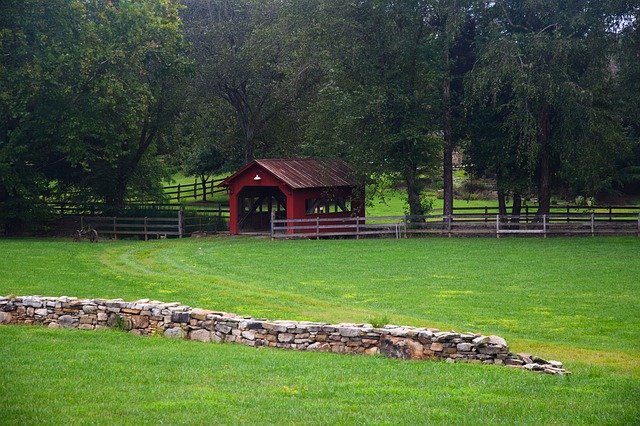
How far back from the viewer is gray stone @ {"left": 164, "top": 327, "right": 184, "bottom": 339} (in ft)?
53.8

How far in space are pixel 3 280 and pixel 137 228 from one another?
19.4m

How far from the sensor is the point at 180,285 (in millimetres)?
24578

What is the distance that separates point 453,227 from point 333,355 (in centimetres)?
2757

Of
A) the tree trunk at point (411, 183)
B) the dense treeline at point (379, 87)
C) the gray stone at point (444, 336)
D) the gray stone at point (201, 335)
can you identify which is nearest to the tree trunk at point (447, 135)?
the dense treeline at point (379, 87)

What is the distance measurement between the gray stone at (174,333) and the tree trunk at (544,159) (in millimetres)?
28174

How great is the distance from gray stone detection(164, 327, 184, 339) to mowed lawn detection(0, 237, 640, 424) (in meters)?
0.66

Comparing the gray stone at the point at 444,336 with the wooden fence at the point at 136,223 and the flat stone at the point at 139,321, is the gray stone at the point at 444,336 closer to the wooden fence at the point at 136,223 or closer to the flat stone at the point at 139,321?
the flat stone at the point at 139,321

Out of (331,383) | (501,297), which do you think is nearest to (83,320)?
(331,383)

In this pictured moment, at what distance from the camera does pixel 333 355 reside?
48.2ft

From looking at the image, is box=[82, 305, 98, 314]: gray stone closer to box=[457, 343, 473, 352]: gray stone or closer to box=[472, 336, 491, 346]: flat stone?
box=[457, 343, 473, 352]: gray stone

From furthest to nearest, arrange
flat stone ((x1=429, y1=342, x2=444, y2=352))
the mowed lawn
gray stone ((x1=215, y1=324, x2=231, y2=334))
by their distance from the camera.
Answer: gray stone ((x1=215, y1=324, x2=231, y2=334)) < flat stone ((x1=429, y1=342, x2=444, y2=352)) < the mowed lawn

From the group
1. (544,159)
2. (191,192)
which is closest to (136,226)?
(544,159)

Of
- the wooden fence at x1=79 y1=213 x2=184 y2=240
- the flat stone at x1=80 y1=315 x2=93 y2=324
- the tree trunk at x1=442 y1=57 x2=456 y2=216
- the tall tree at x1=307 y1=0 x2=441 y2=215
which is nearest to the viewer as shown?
the flat stone at x1=80 y1=315 x2=93 y2=324

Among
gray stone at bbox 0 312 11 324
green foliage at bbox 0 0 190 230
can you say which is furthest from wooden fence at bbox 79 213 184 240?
gray stone at bbox 0 312 11 324
